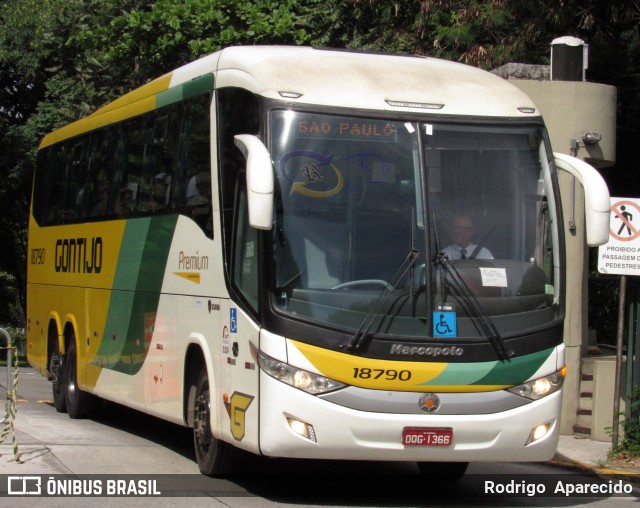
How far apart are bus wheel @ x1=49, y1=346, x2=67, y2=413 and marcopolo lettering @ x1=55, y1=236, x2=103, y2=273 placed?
123cm

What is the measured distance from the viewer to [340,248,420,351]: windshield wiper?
8484mm

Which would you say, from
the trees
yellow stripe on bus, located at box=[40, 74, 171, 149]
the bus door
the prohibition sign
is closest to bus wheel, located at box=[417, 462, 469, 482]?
the bus door

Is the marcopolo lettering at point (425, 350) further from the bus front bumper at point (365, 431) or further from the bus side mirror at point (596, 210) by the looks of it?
the bus side mirror at point (596, 210)

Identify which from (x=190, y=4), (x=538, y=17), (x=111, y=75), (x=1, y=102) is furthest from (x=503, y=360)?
(x=1, y=102)

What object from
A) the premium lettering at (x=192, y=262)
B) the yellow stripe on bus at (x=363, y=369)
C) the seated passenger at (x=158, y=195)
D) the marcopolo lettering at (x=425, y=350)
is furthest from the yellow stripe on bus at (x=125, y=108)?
the marcopolo lettering at (x=425, y=350)

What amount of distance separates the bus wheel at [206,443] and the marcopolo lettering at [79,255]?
4036mm

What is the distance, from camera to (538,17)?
1966cm

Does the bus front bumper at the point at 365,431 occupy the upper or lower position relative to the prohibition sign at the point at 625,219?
lower

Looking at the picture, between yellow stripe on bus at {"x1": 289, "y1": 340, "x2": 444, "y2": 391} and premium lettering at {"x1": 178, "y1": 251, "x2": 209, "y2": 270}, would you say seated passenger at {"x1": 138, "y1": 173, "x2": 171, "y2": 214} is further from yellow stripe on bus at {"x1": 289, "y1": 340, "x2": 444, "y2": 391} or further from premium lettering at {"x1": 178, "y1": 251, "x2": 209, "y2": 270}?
yellow stripe on bus at {"x1": 289, "y1": 340, "x2": 444, "y2": 391}

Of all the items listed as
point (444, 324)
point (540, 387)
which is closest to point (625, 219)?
point (540, 387)

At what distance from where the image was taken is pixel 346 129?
9.03 m

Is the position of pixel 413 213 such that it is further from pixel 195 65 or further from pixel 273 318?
pixel 195 65

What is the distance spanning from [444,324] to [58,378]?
8822mm

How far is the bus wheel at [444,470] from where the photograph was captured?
10.6 meters
